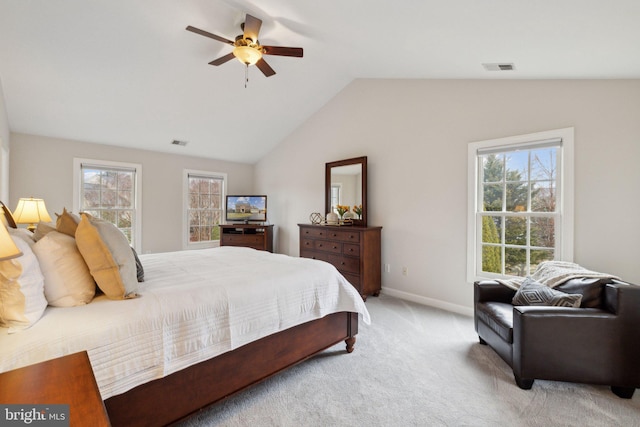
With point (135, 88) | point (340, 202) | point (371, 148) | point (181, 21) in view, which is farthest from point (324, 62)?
point (135, 88)

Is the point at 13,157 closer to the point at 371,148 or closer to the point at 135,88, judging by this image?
the point at 135,88

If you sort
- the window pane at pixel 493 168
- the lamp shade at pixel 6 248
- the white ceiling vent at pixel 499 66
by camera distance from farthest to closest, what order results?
the window pane at pixel 493 168 < the white ceiling vent at pixel 499 66 < the lamp shade at pixel 6 248

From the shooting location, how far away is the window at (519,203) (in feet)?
9.10

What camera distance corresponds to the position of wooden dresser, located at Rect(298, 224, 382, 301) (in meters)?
3.85

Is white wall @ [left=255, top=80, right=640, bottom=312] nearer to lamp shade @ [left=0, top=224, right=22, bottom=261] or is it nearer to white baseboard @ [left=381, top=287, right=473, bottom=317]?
white baseboard @ [left=381, top=287, right=473, bottom=317]

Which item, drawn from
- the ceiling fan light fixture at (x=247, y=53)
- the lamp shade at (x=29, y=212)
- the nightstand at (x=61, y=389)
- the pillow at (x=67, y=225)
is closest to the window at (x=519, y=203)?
the ceiling fan light fixture at (x=247, y=53)

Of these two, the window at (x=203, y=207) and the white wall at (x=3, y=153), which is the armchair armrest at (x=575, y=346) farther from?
the window at (x=203, y=207)

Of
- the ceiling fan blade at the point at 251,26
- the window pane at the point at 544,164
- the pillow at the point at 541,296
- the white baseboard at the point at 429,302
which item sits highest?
the ceiling fan blade at the point at 251,26

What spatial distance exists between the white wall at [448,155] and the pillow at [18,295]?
3.59 meters

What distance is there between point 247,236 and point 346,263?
8.04ft

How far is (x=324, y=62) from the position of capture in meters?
3.74

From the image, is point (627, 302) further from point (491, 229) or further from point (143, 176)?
point (143, 176)

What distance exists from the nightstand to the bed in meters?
0.32

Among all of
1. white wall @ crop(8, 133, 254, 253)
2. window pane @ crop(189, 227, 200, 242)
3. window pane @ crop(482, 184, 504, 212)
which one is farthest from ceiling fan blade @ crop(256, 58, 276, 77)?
window pane @ crop(189, 227, 200, 242)
